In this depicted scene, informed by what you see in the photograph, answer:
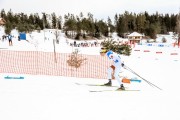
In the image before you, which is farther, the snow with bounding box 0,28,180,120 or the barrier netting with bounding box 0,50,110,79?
the barrier netting with bounding box 0,50,110,79

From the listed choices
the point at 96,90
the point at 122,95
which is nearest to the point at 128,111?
the point at 122,95

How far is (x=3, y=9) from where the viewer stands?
109500mm

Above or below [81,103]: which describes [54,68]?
below

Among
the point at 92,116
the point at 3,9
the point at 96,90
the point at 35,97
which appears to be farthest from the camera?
the point at 3,9

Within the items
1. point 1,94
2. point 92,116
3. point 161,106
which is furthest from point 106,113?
point 1,94

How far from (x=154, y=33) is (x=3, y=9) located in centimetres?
6649

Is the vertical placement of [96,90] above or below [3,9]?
below

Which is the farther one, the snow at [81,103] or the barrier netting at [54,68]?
the barrier netting at [54,68]

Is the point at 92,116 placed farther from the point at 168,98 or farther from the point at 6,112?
the point at 168,98

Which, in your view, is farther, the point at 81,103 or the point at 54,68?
the point at 54,68

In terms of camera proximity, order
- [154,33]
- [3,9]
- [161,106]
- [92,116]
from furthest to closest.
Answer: [3,9] < [154,33] < [161,106] < [92,116]

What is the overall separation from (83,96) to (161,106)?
2.33m

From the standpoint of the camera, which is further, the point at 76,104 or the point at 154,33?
the point at 154,33

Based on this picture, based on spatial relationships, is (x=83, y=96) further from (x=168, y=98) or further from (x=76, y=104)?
(x=168, y=98)
